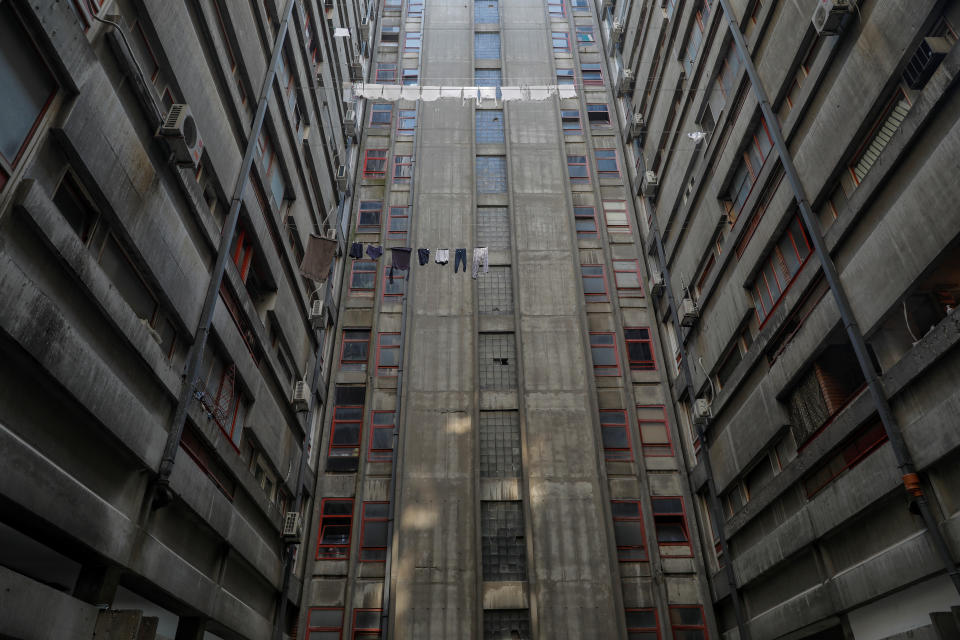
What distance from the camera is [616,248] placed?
35.2 m

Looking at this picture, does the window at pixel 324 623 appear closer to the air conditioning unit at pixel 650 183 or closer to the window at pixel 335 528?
the window at pixel 335 528

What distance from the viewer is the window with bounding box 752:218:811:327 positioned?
65.7 feet

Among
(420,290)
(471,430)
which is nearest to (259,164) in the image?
(420,290)

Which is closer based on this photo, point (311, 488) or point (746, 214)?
point (746, 214)

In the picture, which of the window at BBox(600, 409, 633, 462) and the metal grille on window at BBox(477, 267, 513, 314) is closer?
the window at BBox(600, 409, 633, 462)

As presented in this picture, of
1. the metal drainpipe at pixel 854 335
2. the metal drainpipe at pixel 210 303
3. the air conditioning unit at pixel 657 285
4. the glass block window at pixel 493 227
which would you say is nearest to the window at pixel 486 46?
the glass block window at pixel 493 227

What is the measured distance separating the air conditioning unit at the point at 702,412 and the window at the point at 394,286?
49.0 feet

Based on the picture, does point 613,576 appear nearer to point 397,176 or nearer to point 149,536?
point 149,536

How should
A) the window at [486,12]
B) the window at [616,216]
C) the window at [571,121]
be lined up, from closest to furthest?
the window at [616,216] → the window at [571,121] → the window at [486,12]

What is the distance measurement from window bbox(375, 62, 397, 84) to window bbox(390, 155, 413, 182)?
23.7 ft

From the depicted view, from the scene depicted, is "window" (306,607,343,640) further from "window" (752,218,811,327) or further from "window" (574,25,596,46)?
"window" (574,25,596,46)

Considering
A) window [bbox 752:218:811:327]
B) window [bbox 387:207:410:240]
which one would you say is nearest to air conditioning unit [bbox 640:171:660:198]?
window [bbox 752:218:811:327]

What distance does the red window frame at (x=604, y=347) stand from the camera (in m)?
31.3

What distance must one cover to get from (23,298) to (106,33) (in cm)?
625
